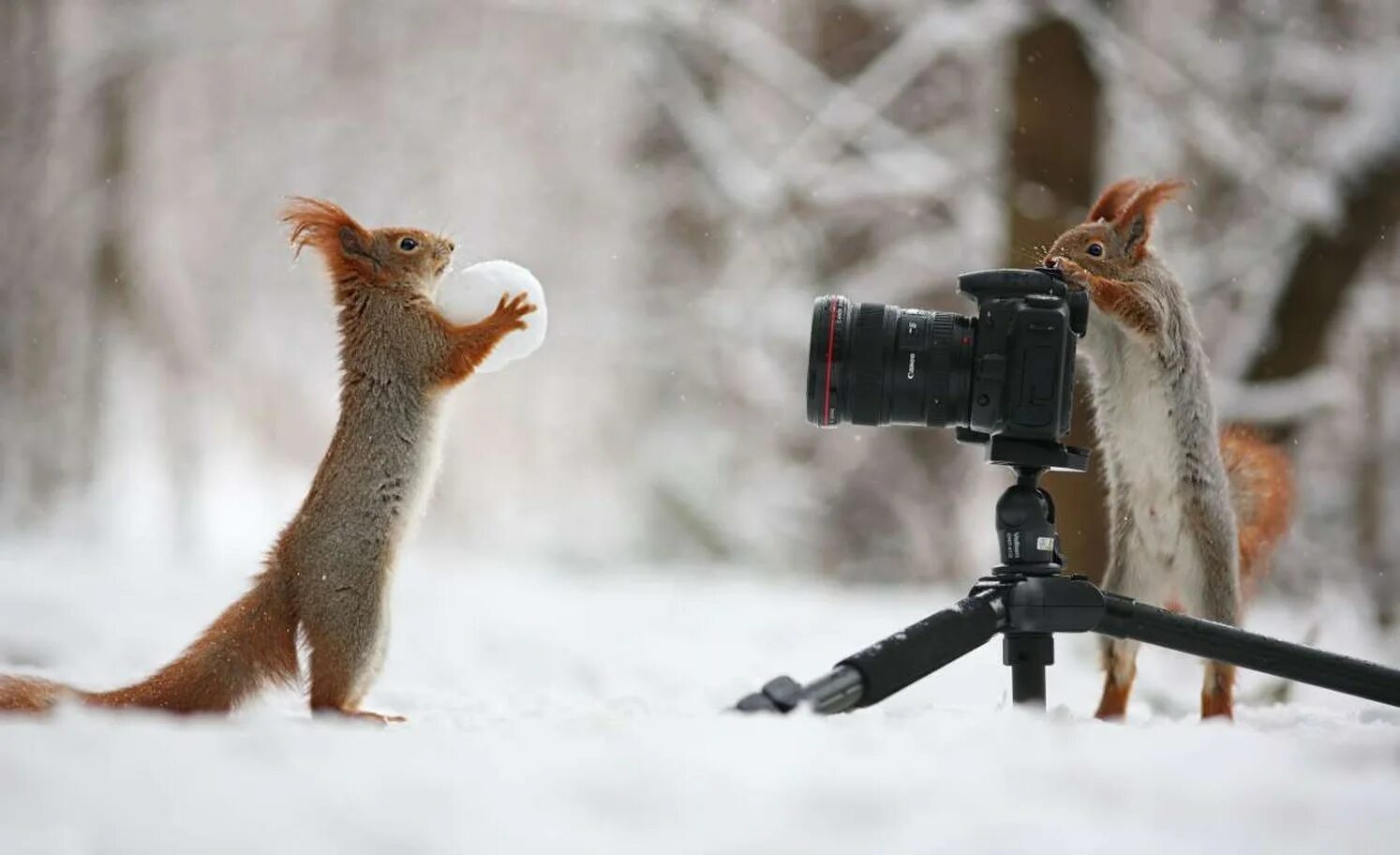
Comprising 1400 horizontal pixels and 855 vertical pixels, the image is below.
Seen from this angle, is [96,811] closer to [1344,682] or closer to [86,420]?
[1344,682]

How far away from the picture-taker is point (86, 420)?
470cm

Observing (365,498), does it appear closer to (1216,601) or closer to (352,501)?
(352,501)

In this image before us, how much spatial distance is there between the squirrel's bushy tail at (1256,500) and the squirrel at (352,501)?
120 centimetres

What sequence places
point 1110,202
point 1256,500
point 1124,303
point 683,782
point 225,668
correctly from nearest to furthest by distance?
point 683,782 → point 225,668 → point 1124,303 → point 1110,202 → point 1256,500

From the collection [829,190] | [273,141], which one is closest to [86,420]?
[273,141]

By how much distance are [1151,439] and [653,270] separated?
14.0ft

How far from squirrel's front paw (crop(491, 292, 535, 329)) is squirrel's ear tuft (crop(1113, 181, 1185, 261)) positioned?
2.88 ft

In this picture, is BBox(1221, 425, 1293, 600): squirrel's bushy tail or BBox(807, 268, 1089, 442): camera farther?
BBox(1221, 425, 1293, 600): squirrel's bushy tail

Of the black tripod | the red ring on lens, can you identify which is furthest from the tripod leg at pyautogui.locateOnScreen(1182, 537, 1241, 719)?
the red ring on lens

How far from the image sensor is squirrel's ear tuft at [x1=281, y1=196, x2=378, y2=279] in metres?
1.63

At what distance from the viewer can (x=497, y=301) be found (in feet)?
5.38

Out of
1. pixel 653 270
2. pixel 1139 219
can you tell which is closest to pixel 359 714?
pixel 1139 219

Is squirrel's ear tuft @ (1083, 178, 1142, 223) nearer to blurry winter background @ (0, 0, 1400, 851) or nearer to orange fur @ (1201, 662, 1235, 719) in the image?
blurry winter background @ (0, 0, 1400, 851)

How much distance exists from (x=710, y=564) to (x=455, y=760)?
4379mm
